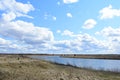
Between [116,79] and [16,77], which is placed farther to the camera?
[116,79]

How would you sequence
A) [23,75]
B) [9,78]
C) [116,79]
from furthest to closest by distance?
[116,79], [23,75], [9,78]

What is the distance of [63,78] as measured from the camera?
24047 millimetres

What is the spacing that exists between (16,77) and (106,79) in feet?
31.6

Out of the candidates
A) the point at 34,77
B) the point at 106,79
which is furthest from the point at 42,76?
the point at 106,79

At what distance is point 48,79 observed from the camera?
2325 cm

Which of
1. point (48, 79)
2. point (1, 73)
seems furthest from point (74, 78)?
point (1, 73)

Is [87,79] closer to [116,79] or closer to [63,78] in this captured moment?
[63,78]

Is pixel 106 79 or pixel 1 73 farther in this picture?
pixel 106 79

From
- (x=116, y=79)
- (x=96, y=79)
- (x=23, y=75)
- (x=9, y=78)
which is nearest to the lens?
(x=9, y=78)

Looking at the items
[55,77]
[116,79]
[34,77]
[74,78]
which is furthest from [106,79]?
[34,77]

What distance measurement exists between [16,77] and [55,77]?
3.59 m

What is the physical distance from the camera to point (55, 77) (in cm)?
2434

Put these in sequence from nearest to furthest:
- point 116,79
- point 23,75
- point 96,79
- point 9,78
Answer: point 9,78 → point 23,75 → point 96,79 → point 116,79

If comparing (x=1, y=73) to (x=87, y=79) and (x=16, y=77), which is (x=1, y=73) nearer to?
(x=16, y=77)
